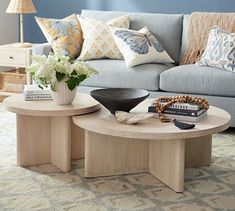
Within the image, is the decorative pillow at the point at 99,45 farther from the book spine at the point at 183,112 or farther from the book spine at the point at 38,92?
the book spine at the point at 183,112

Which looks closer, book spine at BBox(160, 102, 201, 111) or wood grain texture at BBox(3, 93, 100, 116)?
book spine at BBox(160, 102, 201, 111)

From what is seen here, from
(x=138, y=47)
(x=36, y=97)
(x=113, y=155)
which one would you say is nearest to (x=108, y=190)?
(x=113, y=155)

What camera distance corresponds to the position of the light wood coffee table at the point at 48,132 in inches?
114

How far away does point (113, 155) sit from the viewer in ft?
9.46

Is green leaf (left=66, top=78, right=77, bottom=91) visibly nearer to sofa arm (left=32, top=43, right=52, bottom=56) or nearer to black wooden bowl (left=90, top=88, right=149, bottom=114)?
black wooden bowl (left=90, top=88, right=149, bottom=114)

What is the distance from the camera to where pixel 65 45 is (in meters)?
4.22

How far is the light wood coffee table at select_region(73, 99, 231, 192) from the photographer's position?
2.55 m

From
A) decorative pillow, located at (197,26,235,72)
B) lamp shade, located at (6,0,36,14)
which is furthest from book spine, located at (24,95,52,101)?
lamp shade, located at (6,0,36,14)

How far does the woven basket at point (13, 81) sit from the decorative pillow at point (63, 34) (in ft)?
1.83

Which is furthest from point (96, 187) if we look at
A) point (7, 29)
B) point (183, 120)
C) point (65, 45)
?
point (7, 29)

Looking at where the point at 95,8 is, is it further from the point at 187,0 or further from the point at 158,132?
the point at 158,132

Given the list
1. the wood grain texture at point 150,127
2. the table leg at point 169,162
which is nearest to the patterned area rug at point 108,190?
the table leg at point 169,162

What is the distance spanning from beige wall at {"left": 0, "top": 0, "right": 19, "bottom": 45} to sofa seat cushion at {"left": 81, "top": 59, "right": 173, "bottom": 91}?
1.60m

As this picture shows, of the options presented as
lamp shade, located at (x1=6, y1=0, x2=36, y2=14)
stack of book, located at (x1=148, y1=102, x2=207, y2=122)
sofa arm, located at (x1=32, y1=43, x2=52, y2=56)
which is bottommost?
stack of book, located at (x1=148, y1=102, x2=207, y2=122)
